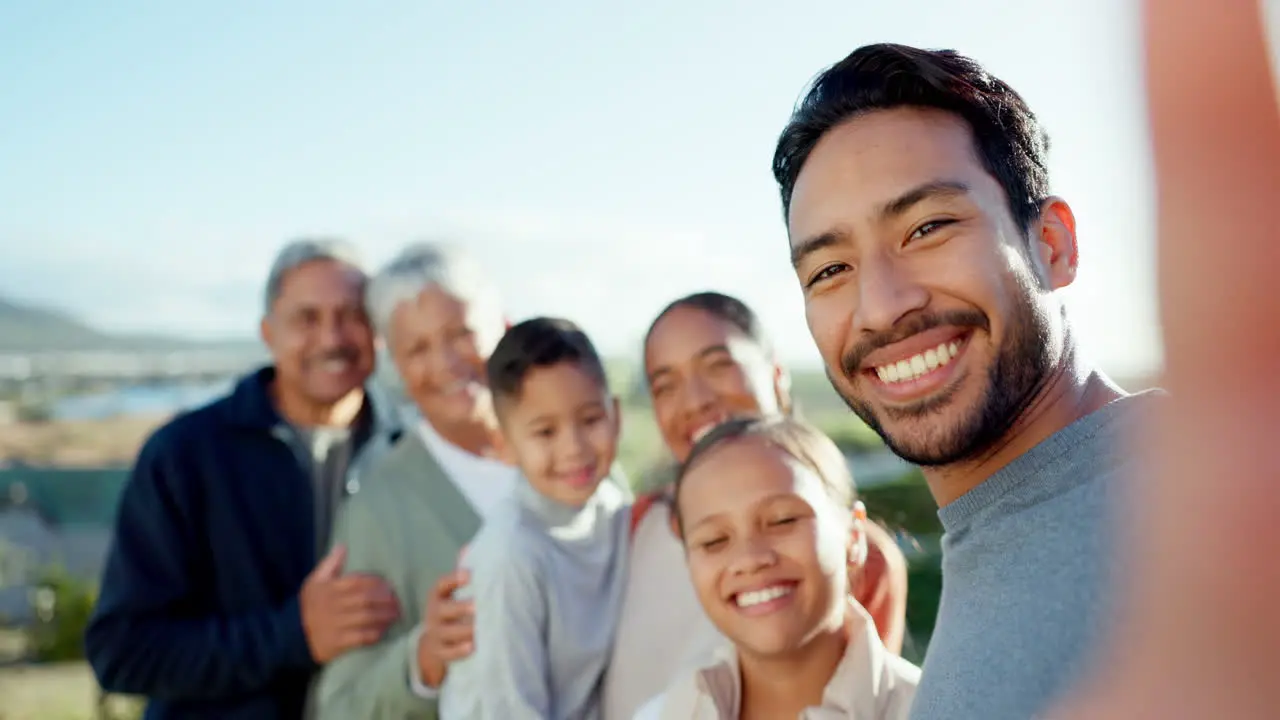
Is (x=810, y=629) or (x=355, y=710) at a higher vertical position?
(x=810, y=629)

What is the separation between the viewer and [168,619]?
307 centimetres

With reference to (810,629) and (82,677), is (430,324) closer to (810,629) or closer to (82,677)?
(810,629)

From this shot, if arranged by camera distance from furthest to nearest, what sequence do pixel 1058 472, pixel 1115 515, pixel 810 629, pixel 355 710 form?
pixel 355 710 → pixel 810 629 → pixel 1058 472 → pixel 1115 515

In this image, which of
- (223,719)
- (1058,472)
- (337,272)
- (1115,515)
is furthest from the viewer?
(337,272)

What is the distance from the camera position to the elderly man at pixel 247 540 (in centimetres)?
295

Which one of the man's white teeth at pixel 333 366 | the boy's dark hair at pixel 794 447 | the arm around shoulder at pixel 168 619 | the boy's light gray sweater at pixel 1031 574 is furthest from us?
the man's white teeth at pixel 333 366

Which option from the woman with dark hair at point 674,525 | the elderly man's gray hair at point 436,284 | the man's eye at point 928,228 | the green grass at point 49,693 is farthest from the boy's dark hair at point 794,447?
the green grass at point 49,693

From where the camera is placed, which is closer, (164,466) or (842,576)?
(842,576)

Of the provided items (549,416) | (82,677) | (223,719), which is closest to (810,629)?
(549,416)

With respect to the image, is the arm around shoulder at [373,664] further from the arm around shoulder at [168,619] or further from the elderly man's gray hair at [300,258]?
the elderly man's gray hair at [300,258]

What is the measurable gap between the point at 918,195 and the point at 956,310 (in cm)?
15

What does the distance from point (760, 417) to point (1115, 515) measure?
1.23 metres

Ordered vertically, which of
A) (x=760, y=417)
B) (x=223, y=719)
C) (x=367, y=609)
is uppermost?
(x=760, y=417)

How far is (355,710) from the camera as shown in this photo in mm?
2670
